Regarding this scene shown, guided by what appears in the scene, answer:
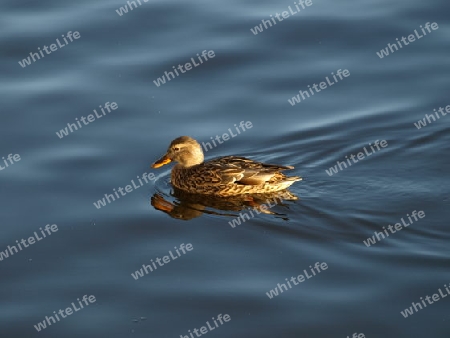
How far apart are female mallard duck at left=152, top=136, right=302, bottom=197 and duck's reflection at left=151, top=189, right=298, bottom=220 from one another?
0.10 meters

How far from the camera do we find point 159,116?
15164 millimetres

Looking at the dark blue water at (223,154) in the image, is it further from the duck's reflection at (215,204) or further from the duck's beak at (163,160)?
the duck's beak at (163,160)

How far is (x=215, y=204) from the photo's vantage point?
13.5 m

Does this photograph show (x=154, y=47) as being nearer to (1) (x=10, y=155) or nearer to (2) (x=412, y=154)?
(1) (x=10, y=155)

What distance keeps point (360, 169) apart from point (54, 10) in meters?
7.27

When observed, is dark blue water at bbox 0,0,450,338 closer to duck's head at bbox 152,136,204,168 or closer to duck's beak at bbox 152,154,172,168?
duck's beak at bbox 152,154,172,168

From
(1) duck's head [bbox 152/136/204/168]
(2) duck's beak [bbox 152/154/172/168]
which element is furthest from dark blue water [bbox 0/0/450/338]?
(1) duck's head [bbox 152/136/204/168]

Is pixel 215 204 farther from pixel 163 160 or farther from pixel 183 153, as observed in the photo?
pixel 163 160

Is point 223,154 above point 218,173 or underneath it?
above

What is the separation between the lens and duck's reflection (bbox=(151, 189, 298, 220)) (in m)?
13.1

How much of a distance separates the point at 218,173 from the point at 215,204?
461 mm

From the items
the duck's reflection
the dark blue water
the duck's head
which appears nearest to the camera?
the dark blue water

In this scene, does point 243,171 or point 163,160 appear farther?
point 163,160

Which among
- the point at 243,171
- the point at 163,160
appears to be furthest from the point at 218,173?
the point at 163,160
